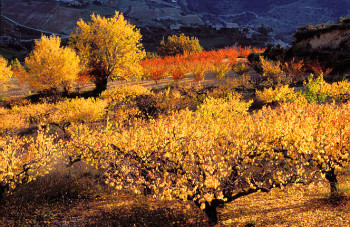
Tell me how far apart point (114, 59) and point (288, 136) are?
29.3 m

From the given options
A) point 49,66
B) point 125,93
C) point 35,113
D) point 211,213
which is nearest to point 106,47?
point 49,66

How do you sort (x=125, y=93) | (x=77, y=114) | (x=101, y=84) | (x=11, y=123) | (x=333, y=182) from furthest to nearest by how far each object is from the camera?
(x=101, y=84)
(x=125, y=93)
(x=11, y=123)
(x=77, y=114)
(x=333, y=182)

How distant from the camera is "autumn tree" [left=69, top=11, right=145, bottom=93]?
33438 millimetres

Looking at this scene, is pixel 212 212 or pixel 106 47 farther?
pixel 106 47

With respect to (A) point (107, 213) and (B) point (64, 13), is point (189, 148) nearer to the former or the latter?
(A) point (107, 213)

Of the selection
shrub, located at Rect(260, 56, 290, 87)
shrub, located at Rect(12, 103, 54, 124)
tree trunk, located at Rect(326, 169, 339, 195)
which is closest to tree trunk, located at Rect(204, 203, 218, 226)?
tree trunk, located at Rect(326, 169, 339, 195)

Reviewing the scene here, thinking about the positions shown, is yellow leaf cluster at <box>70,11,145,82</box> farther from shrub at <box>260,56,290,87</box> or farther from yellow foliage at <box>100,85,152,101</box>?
shrub at <box>260,56,290,87</box>

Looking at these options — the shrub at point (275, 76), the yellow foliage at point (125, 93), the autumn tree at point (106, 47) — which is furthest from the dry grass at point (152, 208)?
the autumn tree at point (106, 47)

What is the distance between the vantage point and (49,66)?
30672 mm

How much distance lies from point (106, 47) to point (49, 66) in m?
8.14

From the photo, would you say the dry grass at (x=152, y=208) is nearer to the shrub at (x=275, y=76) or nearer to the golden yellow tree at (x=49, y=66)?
the shrub at (x=275, y=76)

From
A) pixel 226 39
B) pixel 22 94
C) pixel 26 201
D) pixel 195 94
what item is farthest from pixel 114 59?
pixel 226 39

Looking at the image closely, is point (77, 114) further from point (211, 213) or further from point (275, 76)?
point (275, 76)

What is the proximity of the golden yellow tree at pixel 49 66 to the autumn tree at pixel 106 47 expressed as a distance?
8.40 ft
